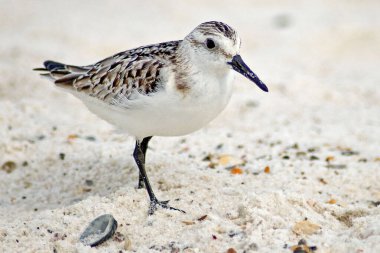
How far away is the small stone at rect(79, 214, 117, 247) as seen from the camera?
4031 millimetres

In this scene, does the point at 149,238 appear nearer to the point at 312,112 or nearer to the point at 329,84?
the point at 312,112

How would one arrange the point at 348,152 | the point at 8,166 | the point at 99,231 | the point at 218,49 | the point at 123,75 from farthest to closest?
the point at 348,152 → the point at 8,166 → the point at 123,75 → the point at 218,49 → the point at 99,231

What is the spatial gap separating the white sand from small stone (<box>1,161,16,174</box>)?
1.7 inches

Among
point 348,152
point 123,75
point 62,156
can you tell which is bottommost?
point 62,156

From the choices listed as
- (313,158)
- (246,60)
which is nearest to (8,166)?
(313,158)

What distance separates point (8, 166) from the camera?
587 centimetres

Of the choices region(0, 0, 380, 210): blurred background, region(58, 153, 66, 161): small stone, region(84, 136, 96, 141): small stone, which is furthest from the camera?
region(0, 0, 380, 210): blurred background

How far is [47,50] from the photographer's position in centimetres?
919

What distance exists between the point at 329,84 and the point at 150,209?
4862 mm

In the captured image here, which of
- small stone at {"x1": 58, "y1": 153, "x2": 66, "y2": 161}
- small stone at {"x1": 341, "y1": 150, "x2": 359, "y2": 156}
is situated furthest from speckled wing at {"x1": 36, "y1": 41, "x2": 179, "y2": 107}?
small stone at {"x1": 341, "y1": 150, "x2": 359, "y2": 156}

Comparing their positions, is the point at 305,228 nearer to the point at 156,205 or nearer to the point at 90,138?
the point at 156,205

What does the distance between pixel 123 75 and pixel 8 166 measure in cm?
180

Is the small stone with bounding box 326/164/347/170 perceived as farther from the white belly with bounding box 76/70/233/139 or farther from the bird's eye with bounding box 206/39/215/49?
the bird's eye with bounding box 206/39/215/49

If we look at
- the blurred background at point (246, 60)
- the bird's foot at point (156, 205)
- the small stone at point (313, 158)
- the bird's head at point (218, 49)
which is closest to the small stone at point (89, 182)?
the blurred background at point (246, 60)
